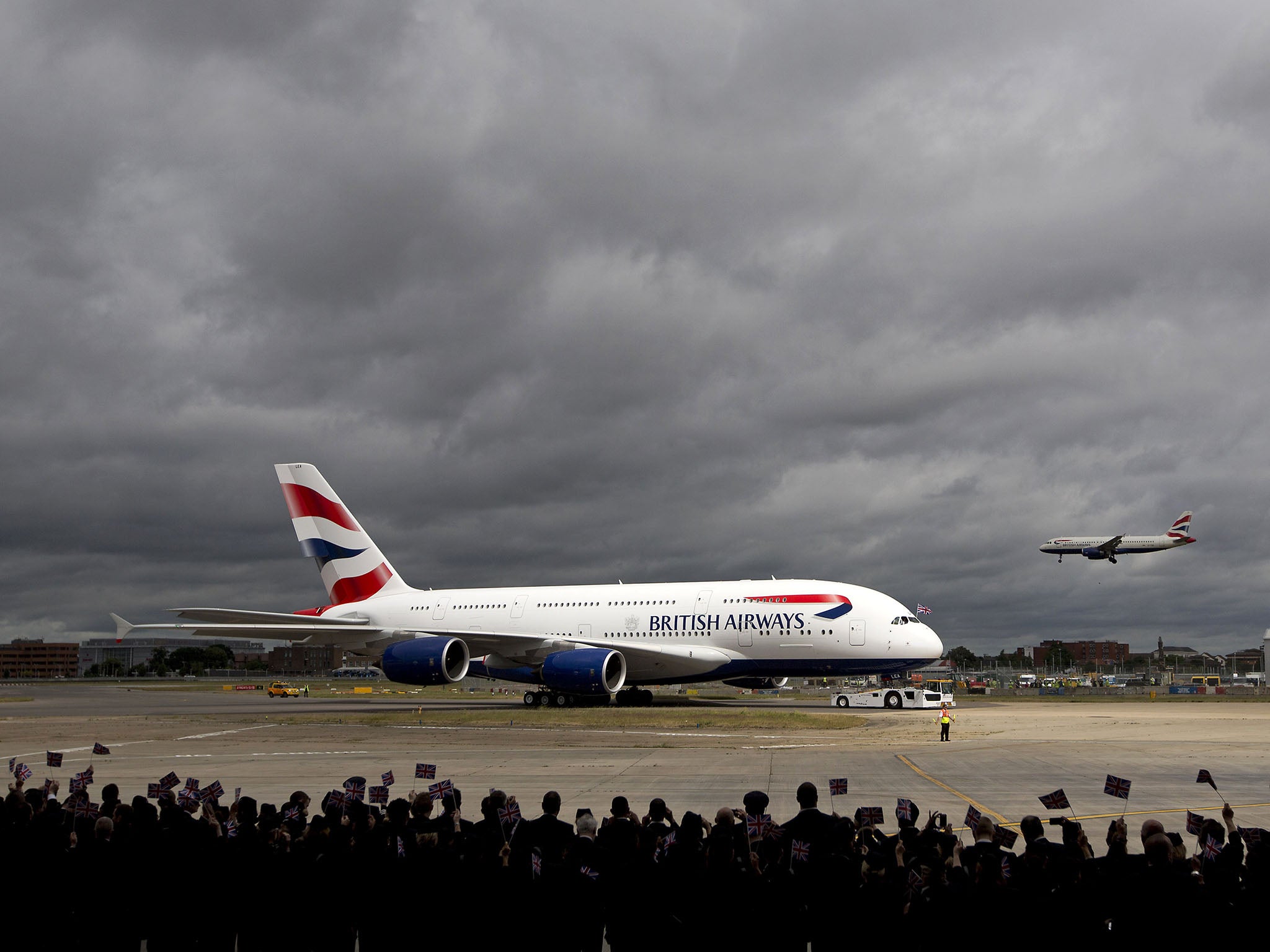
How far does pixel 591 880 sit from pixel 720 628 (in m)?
35.9

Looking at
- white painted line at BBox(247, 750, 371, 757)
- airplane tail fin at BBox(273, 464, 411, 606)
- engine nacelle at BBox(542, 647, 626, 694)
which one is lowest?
white painted line at BBox(247, 750, 371, 757)

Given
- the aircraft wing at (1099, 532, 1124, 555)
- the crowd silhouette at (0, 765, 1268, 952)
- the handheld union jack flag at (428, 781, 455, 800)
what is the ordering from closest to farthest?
the crowd silhouette at (0, 765, 1268, 952) → the handheld union jack flag at (428, 781, 455, 800) → the aircraft wing at (1099, 532, 1124, 555)

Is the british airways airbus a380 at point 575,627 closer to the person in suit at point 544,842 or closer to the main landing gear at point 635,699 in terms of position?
the main landing gear at point 635,699

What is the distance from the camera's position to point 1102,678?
357 feet

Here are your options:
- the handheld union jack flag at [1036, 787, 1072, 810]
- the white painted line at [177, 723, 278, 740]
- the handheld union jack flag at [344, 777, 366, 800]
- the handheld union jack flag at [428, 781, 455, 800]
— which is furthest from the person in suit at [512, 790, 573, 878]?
the white painted line at [177, 723, 278, 740]

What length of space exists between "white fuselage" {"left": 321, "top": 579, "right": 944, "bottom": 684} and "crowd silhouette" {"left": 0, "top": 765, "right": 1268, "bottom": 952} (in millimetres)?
32852

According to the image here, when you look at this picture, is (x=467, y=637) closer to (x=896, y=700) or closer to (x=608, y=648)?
(x=608, y=648)

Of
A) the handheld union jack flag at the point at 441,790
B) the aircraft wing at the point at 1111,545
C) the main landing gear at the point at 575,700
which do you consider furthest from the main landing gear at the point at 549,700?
the aircraft wing at the point at 1111,545

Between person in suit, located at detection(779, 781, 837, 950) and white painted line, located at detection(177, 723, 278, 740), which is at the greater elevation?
person in suit, located at detection(779, 781, 837, 950)

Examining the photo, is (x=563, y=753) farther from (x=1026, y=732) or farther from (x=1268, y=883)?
(x=1268, y=883)

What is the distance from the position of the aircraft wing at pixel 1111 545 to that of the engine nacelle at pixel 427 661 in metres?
94.8

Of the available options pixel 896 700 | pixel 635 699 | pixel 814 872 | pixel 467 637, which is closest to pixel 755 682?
pixel 635 699

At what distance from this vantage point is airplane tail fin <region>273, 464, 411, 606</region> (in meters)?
50.6

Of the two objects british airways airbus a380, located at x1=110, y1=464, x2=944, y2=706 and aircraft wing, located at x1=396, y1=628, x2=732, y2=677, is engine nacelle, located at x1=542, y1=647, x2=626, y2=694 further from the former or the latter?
Result: aircraft wing, located at x1=396, y1=628, x2=732, y2=677
